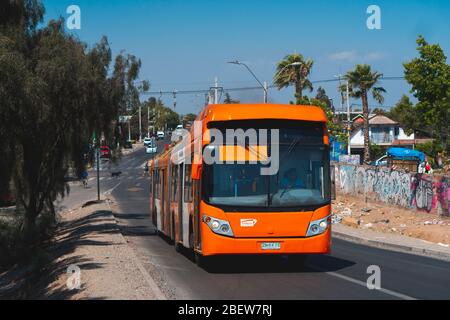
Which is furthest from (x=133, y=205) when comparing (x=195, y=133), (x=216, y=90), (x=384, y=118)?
(x=384, y=118)

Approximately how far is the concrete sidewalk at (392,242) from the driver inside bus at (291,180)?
7.37 metres

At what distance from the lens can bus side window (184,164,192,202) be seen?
52.8 ft

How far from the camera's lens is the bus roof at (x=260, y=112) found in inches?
575

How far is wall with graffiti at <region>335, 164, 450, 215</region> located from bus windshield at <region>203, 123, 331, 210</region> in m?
17.8

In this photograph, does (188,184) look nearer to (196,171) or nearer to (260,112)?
(196,171)

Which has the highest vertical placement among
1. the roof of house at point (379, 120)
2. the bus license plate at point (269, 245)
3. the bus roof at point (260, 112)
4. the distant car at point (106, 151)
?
the roof of house at point (379, 120)

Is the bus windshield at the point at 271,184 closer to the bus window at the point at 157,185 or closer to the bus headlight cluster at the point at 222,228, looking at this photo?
the bus headlight cluster at the point at 222,228

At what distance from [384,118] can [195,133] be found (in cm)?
8182

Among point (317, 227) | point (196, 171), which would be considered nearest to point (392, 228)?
point (317, 227)

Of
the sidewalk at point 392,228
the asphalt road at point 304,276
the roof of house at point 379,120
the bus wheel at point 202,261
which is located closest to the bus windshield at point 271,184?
the asphalt road at point 304,276

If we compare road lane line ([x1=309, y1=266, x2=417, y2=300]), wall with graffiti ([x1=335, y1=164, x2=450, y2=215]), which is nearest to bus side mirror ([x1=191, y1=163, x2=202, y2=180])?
road lane line ([x1=309, y1=266, x2=417, y2=300])

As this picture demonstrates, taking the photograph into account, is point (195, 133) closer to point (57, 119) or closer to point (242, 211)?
point (242, 211)

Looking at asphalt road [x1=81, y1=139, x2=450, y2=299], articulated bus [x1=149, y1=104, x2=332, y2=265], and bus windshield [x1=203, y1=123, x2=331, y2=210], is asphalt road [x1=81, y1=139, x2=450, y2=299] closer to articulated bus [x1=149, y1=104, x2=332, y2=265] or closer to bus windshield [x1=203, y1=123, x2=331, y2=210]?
articulated bus [x1=149, y1=104, x2=332, y2=265]

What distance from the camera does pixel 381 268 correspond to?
16266 millimetres
